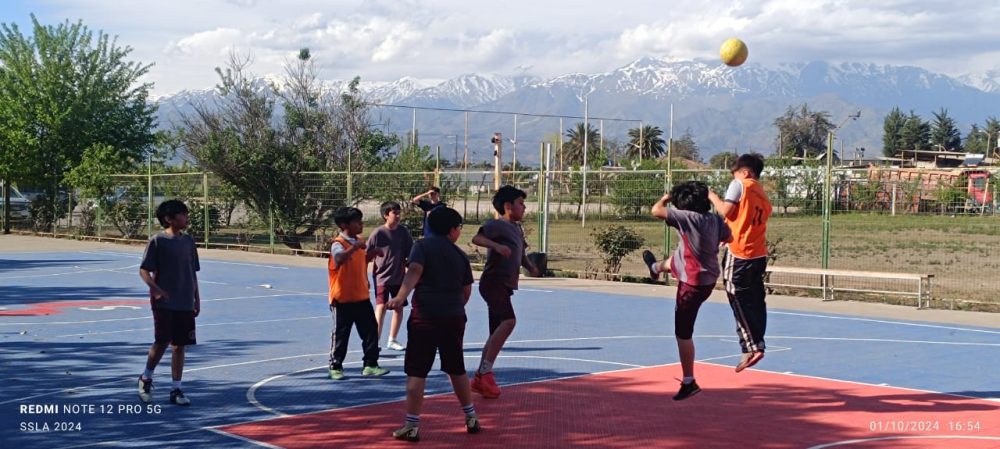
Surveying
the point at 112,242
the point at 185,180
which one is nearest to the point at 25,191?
the point at 112,242

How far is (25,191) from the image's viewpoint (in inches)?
1577

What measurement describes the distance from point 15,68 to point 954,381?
3529 centimetres

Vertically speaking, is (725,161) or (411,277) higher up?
(725,161)

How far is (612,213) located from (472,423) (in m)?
14.7

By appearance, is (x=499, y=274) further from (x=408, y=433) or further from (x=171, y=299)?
(x=171, y=299)

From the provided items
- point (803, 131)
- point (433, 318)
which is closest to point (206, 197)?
point (433, 318)

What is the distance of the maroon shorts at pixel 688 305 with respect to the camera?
898 centimetres

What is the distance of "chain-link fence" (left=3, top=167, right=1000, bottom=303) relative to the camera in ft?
59.1

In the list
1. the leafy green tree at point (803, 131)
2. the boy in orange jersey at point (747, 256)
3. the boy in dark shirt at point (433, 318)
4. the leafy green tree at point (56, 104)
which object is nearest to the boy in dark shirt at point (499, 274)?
the boy in dark shirt at point (433, 318)

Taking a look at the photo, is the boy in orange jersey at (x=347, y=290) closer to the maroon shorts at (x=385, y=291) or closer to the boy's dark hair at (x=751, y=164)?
the maroon shorts at (x=385, y=291)

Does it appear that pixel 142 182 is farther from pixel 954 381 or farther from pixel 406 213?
pixel 954 381

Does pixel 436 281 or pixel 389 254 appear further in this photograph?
pixel 389 254

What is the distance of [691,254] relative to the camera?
8.98 meters

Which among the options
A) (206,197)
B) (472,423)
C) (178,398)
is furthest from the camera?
(206,197)
